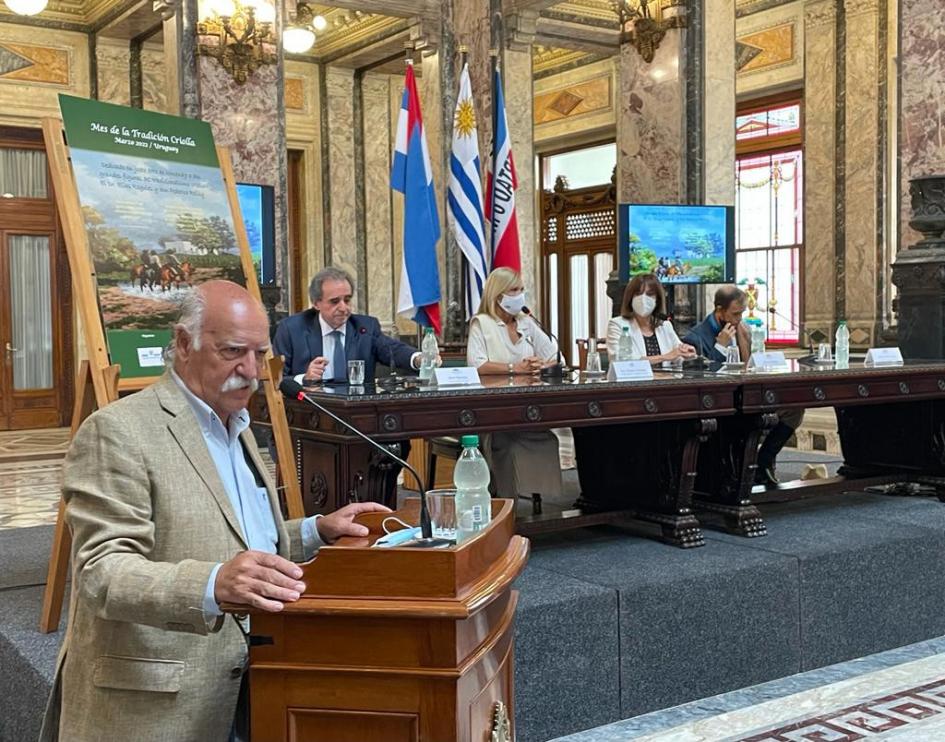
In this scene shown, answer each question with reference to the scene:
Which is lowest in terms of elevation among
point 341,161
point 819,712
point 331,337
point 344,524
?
point 819,712

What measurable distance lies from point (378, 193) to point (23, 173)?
4524 mm

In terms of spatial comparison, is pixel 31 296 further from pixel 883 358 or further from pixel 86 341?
pixel 883 358

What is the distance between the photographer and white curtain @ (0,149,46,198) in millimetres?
12133

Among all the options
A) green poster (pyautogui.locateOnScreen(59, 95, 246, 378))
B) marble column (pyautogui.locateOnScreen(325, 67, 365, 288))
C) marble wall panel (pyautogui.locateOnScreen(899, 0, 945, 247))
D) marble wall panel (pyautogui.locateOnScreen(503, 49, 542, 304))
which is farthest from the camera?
marble column (pyautogui.locateOnScreen(325, 67, 365, 288))

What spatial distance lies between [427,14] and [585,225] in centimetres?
546

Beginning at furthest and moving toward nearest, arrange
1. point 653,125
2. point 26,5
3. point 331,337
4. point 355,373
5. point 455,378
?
point 653,125 → point 26,5 → point 331,337 → point 355,373 → point 455,378

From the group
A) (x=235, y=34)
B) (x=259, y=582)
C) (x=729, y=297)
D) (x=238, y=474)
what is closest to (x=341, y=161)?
(x=235, y=34)

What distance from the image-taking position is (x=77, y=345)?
1249 centimetres

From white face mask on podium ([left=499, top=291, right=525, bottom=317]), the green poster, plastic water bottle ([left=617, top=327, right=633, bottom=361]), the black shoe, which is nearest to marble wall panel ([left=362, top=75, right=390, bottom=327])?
plastic water bottle ([left=617, top=327, right=633, bottom=361])

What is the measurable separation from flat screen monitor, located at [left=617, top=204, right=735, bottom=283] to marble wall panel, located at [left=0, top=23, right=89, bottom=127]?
7063mm

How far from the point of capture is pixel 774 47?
41.0 feet

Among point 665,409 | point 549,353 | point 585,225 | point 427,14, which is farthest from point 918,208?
point 585,225

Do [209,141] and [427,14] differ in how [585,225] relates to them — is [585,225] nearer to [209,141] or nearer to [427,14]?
[427,14]

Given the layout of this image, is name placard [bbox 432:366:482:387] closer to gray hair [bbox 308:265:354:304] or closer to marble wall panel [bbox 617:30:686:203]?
gray hair [bbox 308:265:354:304]
